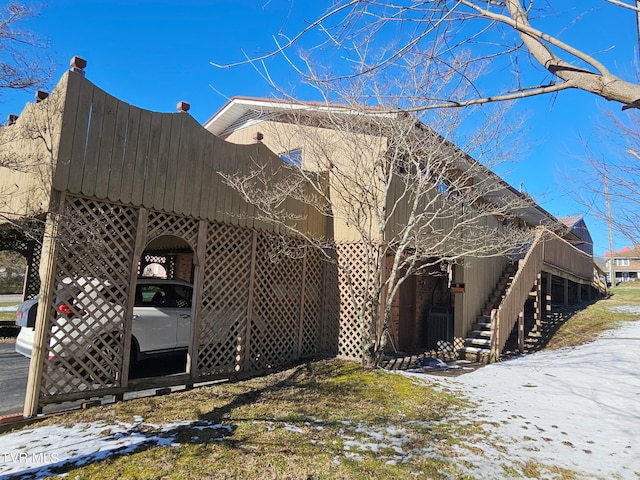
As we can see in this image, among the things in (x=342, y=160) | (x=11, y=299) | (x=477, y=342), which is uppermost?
(x=342, y=160)

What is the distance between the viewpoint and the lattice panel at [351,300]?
331 inches

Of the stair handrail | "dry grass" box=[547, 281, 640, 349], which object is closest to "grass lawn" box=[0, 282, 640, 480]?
the stair handrail

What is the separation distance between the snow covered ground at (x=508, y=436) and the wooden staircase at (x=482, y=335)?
2.68 m

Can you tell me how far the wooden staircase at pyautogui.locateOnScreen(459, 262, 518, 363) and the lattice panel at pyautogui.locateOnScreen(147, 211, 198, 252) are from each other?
737 centimetres

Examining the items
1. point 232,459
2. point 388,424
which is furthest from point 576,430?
point 232,459

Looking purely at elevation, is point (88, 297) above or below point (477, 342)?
above

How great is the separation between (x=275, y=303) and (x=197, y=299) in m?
1.81

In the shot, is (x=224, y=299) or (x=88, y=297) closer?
(x=88, y=297)

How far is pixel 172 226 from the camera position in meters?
6.39

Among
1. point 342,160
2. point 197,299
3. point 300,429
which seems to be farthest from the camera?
point 342,160

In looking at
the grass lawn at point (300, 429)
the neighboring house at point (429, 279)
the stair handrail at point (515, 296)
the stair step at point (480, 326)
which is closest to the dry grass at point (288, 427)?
the grass lawn at point (300, 429)

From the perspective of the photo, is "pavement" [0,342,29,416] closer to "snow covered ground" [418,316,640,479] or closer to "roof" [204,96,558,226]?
"snow covered ground" [418,316,640,479]

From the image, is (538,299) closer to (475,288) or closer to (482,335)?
(475,288)

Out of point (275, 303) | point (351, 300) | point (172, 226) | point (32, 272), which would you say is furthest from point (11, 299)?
point (351, 300)
